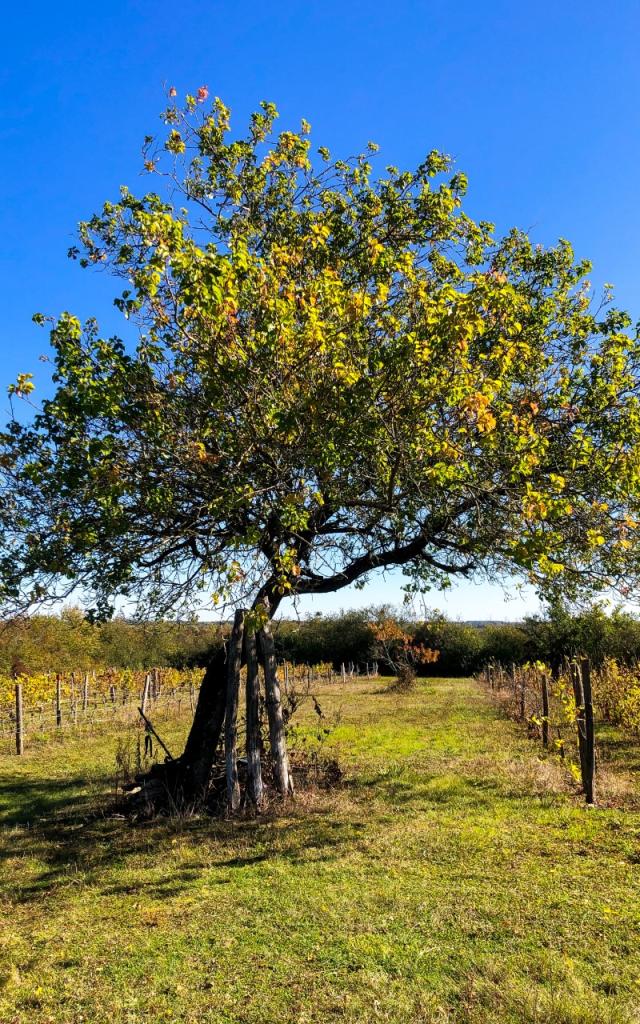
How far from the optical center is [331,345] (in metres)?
6.72

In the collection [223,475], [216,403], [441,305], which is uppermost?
[441,305]

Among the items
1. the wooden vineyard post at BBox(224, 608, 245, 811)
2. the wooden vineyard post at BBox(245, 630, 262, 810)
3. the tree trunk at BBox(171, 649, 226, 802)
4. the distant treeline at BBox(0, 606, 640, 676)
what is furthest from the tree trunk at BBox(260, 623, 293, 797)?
the distant treeline at BBox(0, 606, 640, 676)

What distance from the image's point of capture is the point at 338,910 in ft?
19.6

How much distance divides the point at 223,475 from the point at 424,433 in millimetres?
2346

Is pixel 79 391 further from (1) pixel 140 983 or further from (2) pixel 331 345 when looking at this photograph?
(1) pixel 140 983

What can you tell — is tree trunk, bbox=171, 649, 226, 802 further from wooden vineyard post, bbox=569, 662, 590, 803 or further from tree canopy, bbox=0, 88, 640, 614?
wooden vineyard post, bbox=569, 662, 590, 803

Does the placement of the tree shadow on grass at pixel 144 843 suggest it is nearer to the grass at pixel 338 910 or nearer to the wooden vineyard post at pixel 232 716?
the grass at pixel 338 910

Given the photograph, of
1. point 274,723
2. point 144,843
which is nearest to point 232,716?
point 274,723

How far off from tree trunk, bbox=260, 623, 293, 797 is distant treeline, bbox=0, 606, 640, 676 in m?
18.6

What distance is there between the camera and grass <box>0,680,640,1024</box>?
177 inches

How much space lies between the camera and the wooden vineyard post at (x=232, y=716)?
931 centimetres

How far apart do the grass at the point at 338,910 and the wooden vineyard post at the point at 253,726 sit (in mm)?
513

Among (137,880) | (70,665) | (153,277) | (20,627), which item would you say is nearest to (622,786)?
(137,880)

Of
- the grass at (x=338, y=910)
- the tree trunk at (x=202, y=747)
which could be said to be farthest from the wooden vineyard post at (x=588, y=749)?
the tree trunk at (x=202, y=747)
